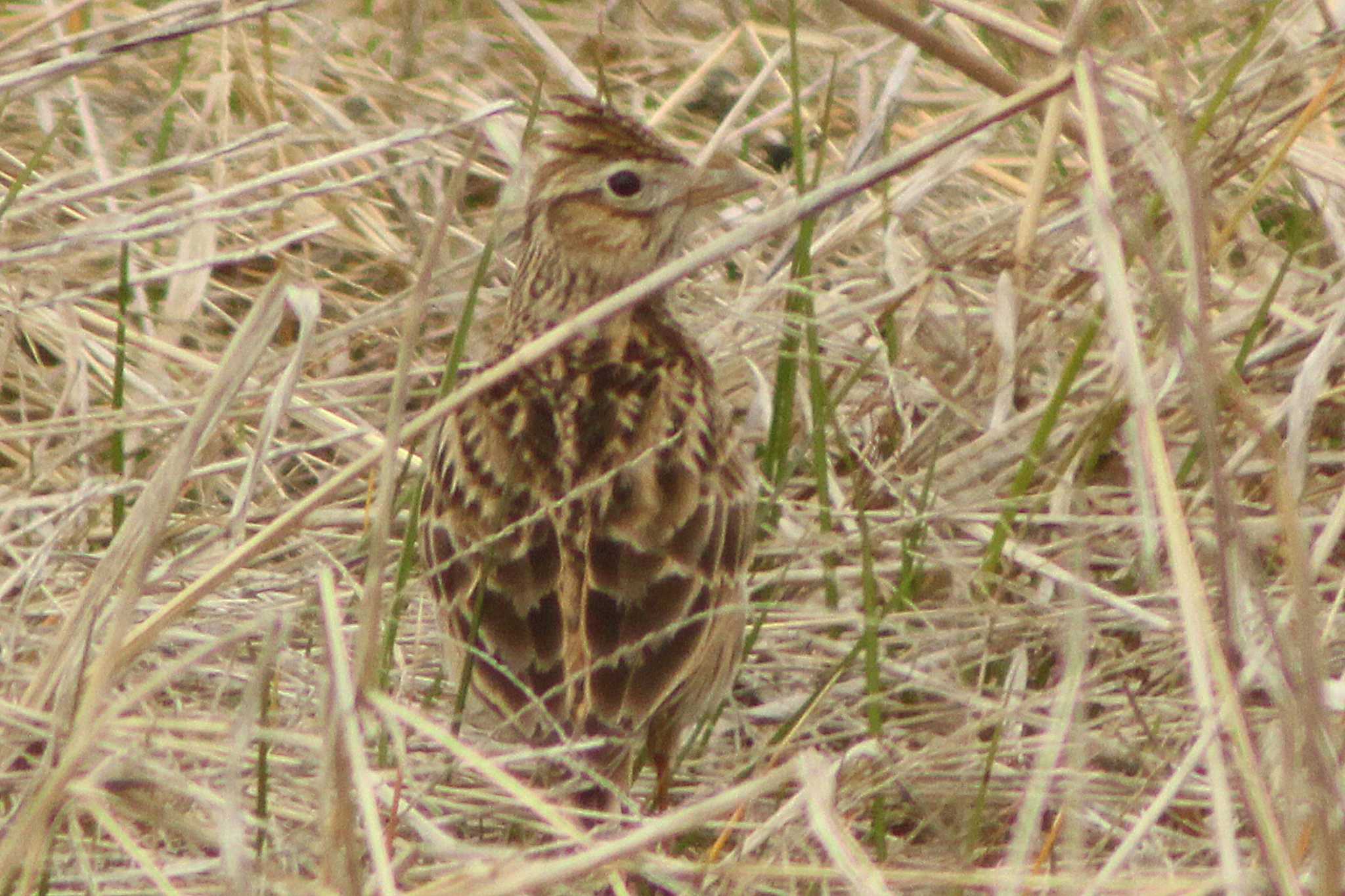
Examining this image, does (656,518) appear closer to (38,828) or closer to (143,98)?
(38,828)

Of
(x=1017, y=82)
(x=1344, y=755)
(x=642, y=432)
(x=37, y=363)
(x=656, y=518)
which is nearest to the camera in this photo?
(x=1344, y=755)

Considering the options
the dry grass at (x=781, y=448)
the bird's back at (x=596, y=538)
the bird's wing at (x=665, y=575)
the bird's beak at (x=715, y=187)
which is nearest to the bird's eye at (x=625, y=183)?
the bird's beak at (x=715, y=187)

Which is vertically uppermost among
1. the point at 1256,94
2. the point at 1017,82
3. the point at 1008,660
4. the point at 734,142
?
the point at 734,142

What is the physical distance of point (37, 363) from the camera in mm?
5305

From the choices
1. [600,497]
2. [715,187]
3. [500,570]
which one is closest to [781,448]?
[715,187]

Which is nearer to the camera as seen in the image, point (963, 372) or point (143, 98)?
point (963, 372)

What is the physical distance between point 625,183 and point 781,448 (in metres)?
0.69

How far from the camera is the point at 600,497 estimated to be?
159 inches

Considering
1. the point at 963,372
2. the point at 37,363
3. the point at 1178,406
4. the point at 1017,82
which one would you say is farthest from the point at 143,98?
the point at 1017,82

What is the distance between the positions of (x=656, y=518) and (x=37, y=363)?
191 centimetres

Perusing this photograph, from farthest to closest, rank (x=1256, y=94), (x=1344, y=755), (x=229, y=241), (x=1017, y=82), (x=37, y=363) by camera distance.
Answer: (x=229, y=241), (x=37, y=363), (x=1256, y=94), (x=1017, y=82), (x=1344, y=755)

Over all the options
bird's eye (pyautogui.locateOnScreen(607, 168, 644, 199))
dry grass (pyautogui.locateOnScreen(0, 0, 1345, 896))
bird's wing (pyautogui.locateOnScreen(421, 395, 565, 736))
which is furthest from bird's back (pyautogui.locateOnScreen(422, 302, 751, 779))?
bird's eye (pyautogui.locateOnScreen(607, 168, 644, 199))

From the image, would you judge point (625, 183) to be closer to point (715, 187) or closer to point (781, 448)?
point (715, 187)

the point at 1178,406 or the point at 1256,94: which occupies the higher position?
the point at 1256,94
